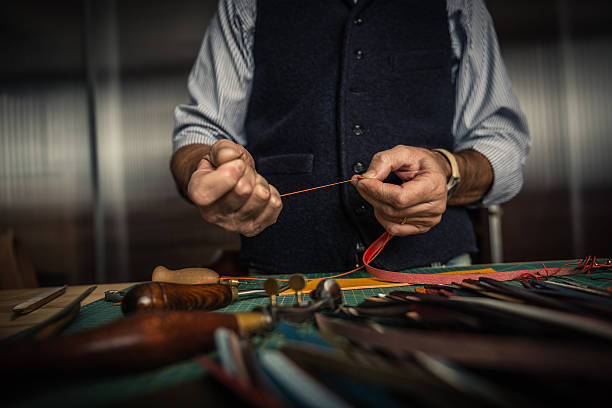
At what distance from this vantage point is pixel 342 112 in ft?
3.08

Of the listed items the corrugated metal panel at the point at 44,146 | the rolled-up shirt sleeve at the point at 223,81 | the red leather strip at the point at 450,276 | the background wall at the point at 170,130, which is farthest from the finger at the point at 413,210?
the corrugated metal panel at the point at 44,146

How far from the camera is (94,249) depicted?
2.48 meters

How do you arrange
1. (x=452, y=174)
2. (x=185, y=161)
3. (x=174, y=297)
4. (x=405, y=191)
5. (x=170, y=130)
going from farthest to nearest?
1. (x=170, y=130)
2. (x=185, y=161)
3. (x=452, y=174)
4. (x=405, y=191)
5. (x=174, y=297)

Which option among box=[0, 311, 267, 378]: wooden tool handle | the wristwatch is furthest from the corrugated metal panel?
the wristwatch

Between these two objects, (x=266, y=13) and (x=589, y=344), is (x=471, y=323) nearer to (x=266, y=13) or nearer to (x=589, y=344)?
(x=589, y=344)

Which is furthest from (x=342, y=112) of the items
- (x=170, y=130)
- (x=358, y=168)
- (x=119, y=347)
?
(x=170, y=130)

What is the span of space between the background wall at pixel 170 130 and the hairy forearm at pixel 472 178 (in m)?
1.87

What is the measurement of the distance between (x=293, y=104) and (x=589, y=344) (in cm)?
88

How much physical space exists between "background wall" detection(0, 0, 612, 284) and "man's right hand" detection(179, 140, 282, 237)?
6.15ft

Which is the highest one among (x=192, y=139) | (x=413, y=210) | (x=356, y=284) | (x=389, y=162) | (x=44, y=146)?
(x=44, y=146)

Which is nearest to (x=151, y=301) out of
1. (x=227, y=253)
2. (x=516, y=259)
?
(x=227, y=253)

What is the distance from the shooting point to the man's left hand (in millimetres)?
689

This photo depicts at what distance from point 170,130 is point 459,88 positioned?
2135mm

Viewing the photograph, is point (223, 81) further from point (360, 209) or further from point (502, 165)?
point (502, 165)
